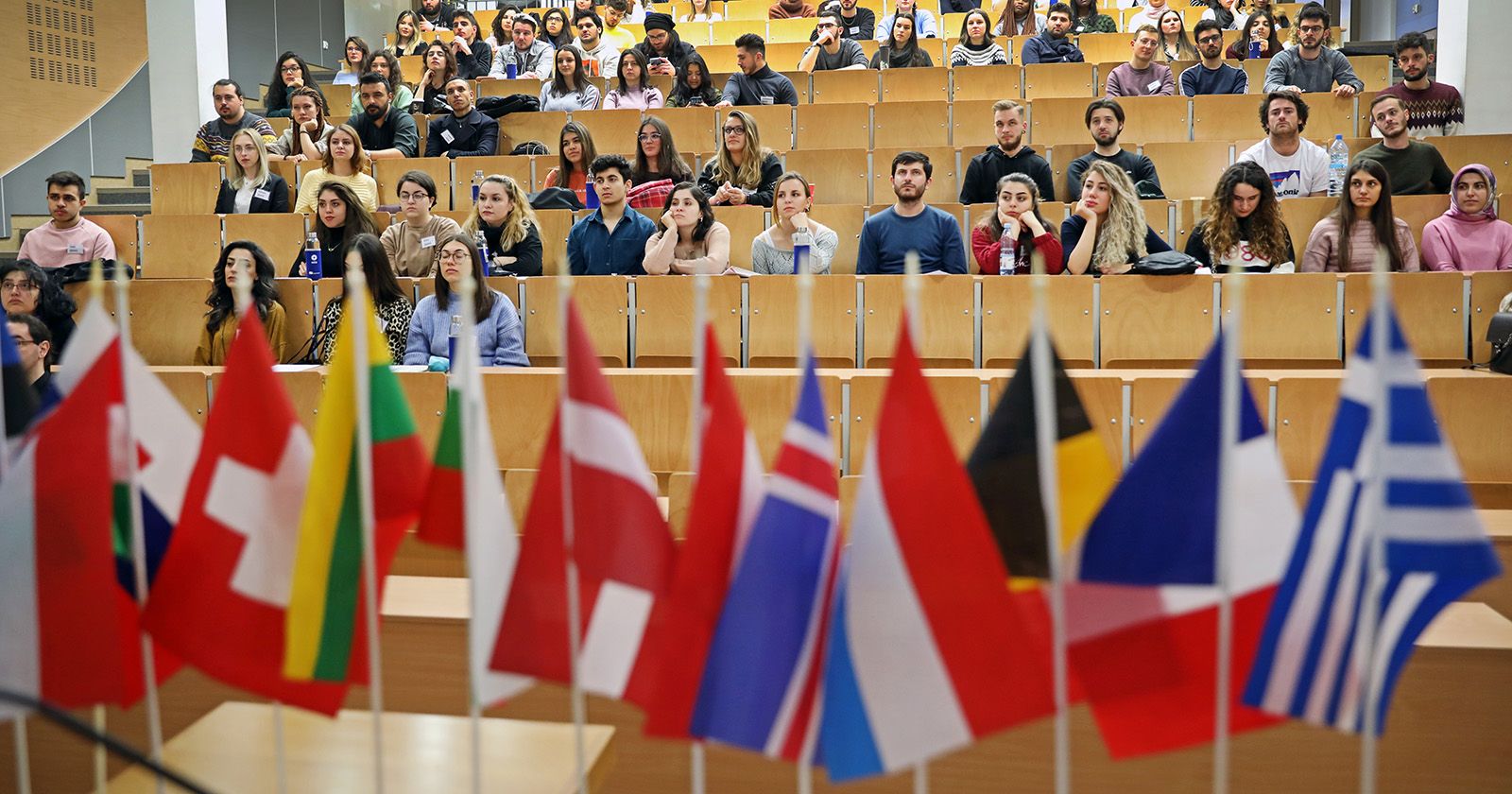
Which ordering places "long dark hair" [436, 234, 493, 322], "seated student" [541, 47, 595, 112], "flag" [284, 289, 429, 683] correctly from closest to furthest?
1. "flag" [284, 289, 429, 683]
2. "long dark hair" [436, 234, 493, 322]
3. "seated student" [541, 47, 595, 112]

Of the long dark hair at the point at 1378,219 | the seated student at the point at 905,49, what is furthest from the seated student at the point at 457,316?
the seated student at the point at 905,49

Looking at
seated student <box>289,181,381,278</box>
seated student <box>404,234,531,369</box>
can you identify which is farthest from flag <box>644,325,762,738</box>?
seated student <box>289,181,381,278</box>

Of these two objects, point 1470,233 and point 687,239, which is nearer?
point 1470,233

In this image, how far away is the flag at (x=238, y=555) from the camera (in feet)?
5.68

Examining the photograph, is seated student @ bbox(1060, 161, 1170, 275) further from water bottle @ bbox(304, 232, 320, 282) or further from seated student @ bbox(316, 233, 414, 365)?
water bottle @ bbox(304, 232, 320, 282)

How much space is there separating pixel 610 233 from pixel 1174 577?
425 cm

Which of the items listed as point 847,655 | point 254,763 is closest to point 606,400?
point 847,655

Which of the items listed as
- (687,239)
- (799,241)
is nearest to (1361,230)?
(799,241)

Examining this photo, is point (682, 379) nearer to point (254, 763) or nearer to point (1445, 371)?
point (254, 763)

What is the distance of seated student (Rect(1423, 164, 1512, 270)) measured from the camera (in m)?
5.02

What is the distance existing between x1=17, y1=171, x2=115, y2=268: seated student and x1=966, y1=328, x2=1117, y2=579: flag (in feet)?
17.5

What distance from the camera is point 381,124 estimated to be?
7.41m

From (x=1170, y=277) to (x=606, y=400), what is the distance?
336 centimetres

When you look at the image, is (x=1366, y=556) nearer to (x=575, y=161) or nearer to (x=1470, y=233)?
(x=1470, y=233)
